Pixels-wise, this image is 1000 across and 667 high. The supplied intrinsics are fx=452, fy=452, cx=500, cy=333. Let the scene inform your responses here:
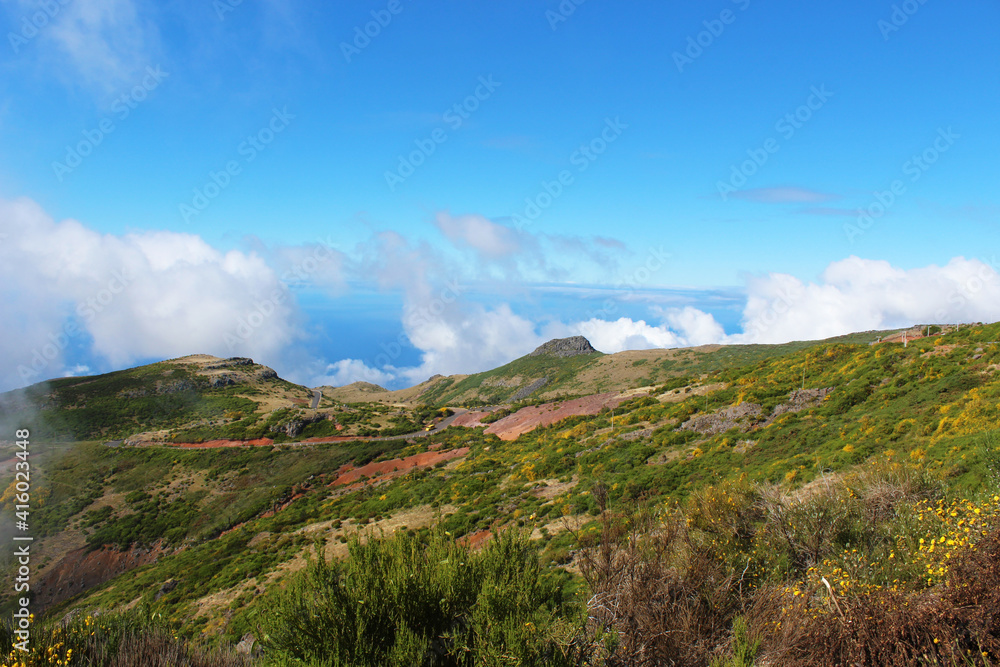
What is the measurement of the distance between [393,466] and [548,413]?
16.2m

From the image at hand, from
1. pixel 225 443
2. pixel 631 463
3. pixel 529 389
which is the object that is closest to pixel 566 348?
pixel 529 389

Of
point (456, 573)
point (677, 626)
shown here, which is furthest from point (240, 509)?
point (677, 626)

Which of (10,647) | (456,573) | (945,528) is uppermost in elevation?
(10,647)

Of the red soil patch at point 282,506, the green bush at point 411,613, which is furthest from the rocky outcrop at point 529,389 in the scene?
Result: the green bush at point 411,613

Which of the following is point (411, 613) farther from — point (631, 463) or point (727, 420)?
point (727, 420)

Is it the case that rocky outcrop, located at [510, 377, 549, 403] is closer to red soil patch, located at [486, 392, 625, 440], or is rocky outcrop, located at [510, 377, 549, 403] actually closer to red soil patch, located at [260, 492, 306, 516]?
red soil patch, located at [486, 392, 625, 440]

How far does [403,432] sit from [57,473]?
30877mm

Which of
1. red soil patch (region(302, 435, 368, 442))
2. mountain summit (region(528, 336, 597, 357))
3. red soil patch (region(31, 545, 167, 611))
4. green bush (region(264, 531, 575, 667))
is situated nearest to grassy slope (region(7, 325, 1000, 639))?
red soil patch (region(31, 545, 167, 611))

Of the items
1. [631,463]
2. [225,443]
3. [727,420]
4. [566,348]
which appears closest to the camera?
[631,463]

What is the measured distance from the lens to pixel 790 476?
1559 cm

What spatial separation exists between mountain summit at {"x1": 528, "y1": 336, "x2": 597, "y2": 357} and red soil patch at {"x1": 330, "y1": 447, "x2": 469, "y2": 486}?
66.8 metres

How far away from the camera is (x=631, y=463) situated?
23.2 meters

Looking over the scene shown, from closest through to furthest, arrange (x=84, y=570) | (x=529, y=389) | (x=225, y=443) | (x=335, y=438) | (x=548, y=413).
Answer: (x=84, y=570) < (x=548, y=413) < (x=225, y=443) < (x=335, y=438) < (x=529, y=389)

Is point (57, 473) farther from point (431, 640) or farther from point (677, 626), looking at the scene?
point (677, 626)
